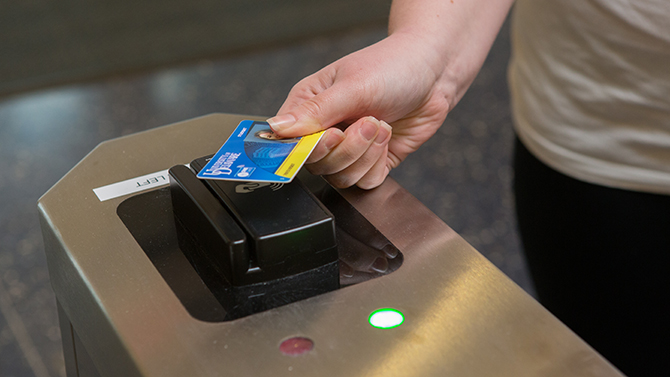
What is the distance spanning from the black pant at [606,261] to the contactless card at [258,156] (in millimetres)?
452

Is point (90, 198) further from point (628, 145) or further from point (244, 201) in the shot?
point (628, 145)

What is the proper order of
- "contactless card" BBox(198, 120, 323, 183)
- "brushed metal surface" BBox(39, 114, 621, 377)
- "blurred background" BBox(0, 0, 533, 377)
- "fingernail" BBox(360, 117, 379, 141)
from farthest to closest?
"blurred background" BBox(0, 0, 533, 377)
"fingernail" BBox(360, 117, 379, 141)
"contactless card" BBox(198, 120, 323, 183)
"brushed metal surface" BBox(39, 114, 621, 377)

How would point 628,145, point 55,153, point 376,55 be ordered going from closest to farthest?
1. point 376,55
2. point 628,145
3. point 55,153

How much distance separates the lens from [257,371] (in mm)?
436

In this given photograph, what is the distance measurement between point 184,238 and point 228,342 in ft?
0.46

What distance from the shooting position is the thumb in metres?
0.62

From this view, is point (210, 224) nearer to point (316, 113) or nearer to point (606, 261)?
point (316, 113)

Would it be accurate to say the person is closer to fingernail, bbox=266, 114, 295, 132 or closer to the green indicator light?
fingernail, bbox=266, 114, 295, 132

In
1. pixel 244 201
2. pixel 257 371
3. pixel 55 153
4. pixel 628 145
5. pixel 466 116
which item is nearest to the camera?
pixel 257 371

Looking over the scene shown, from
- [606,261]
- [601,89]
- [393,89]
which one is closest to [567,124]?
[601,89]

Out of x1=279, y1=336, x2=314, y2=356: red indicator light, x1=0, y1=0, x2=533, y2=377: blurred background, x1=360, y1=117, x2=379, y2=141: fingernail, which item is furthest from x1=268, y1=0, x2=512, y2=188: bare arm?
x1=0, y1=0, x2=533, y2=377: blurred background

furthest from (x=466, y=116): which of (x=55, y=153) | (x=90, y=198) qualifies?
(x=90, y=198)

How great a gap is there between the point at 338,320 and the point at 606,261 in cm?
56

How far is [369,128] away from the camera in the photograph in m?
0.65
